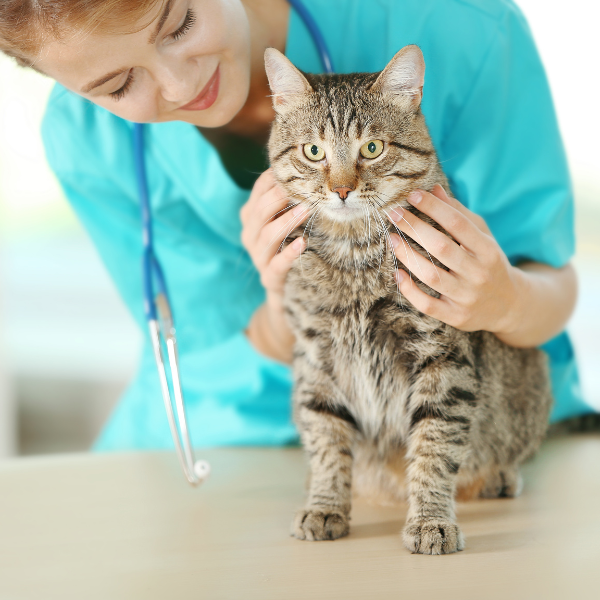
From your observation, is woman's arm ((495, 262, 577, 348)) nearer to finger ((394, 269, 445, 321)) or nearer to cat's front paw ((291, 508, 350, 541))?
finger ((394, 269, 445, 321))

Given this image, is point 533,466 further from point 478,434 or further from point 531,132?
point 531,132

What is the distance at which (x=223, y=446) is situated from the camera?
4.50ft

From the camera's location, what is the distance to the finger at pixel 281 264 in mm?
920

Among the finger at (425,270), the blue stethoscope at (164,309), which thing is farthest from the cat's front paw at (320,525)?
the finger at (425,270)

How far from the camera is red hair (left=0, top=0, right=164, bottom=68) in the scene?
A: 2.44 ft

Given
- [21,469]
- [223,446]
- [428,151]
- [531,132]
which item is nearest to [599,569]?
[428,151]

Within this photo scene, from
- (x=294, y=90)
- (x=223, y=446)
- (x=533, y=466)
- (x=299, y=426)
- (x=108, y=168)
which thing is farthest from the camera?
(x=223, y=446)

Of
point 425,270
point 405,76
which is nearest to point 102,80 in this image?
point 405,76

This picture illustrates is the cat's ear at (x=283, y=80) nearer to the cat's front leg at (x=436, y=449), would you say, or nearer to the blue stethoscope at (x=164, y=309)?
the blue stethoscope at (x=164, y=309)

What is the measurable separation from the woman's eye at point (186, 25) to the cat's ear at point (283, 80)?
0.33 ft

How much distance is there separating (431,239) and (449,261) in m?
0.04

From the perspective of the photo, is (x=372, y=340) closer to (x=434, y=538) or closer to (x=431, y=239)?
(x=431, y=239)

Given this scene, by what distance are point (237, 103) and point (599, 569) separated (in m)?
0.75

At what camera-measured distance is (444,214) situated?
85cm
